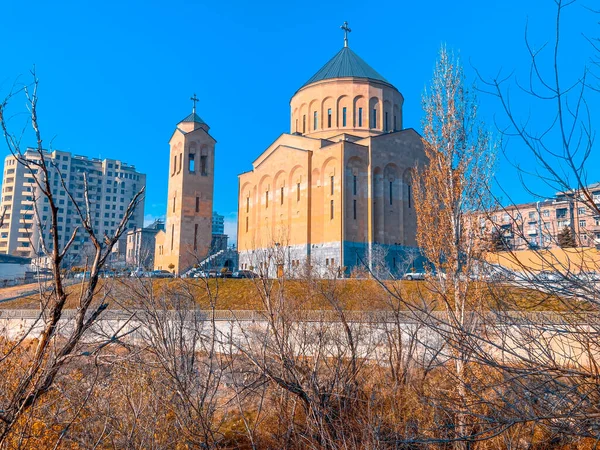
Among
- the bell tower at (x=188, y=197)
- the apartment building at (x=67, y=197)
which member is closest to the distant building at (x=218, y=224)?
Answer: the apartment building at (x=67, y=197)

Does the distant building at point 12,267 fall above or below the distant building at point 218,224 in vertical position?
below

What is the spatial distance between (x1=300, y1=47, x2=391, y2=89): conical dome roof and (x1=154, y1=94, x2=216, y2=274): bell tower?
27.4ft

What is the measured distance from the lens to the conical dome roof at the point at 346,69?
30281 mm

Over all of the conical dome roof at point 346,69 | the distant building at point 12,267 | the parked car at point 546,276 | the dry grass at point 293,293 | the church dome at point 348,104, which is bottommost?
the dry grass at point 293,293

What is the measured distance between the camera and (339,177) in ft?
84.3

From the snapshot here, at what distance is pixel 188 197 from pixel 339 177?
34.9 feet

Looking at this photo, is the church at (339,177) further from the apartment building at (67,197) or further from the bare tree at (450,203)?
the apartment building at (67,197)

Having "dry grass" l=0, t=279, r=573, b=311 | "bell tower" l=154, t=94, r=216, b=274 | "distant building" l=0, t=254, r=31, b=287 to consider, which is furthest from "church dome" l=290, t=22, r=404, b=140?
"distant building" l=0, t=254, r=31, b=287

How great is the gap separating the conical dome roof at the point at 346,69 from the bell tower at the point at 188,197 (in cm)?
835

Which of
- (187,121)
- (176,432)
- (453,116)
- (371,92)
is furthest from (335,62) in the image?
(176,432)

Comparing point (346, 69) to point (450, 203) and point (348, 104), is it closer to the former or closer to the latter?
point (348, 104)

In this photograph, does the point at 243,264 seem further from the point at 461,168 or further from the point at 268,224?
the point at 461,168

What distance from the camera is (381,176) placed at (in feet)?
87.4

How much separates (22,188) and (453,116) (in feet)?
191
